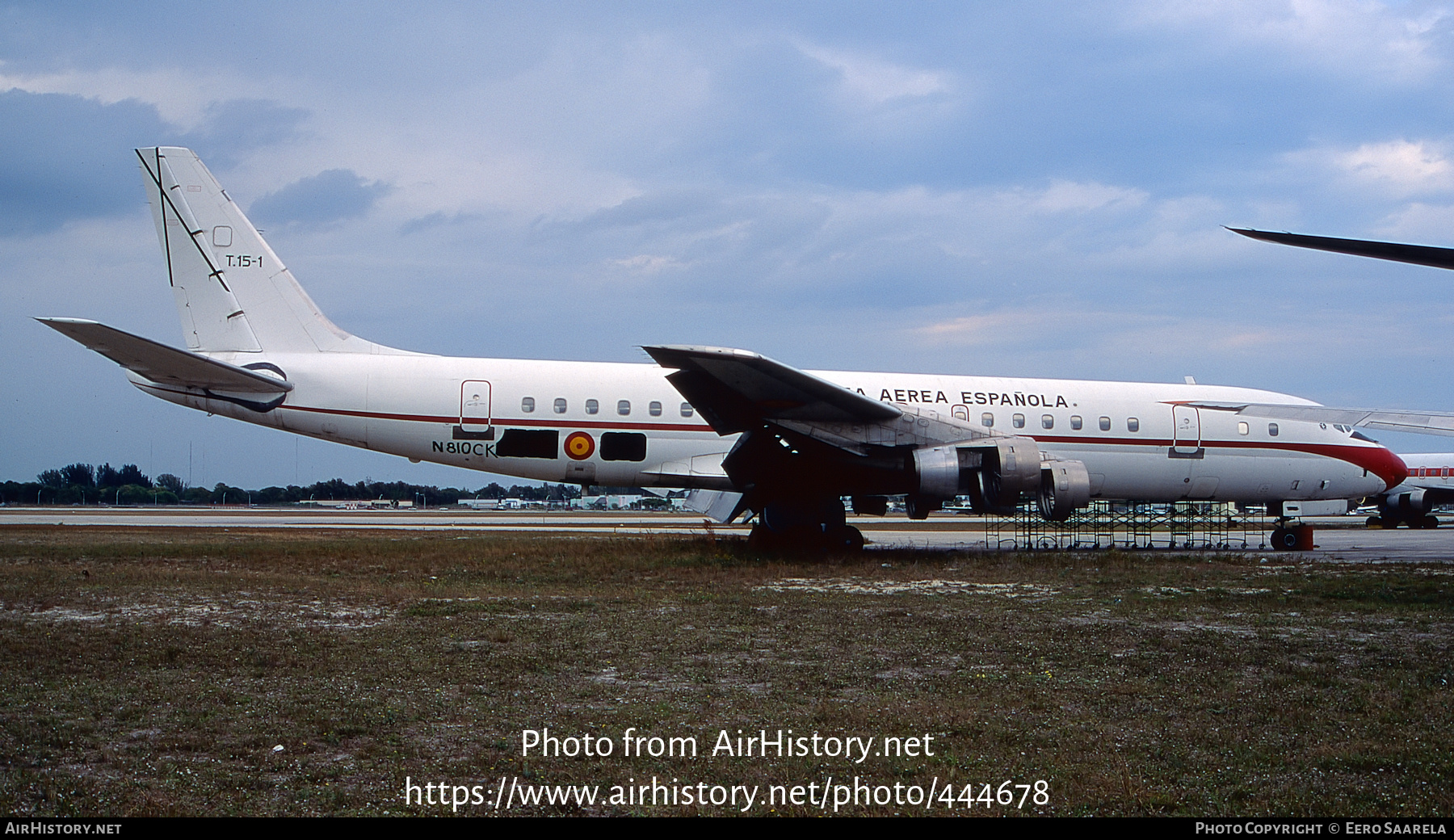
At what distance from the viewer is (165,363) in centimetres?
1394

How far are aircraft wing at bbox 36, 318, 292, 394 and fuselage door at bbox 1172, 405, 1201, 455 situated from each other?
1507 centimetres

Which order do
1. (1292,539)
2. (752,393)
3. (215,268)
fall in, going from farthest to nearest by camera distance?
(1292,539)
(215,268)
(752,393)

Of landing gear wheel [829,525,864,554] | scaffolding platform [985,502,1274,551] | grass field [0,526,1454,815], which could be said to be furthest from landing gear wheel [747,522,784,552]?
scaffolding platform [985,502,1274,551]

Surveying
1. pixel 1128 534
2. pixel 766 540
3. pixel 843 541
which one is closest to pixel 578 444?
pixel 766 540

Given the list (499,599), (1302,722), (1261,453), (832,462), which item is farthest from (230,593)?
(1261,453)

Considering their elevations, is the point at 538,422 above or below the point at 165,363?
below

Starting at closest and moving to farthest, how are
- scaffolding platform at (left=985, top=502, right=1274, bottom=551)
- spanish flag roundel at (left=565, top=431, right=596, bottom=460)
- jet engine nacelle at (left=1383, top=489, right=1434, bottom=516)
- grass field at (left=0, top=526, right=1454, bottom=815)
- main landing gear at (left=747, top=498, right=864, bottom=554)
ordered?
grass field at (left=0, top=526, right=1454, bottom=815) < main landing gear at (left=747, top=498, right=864, bottom=554) < spanish flag roundel at (left=565, top=431, right=596, bottom=460) < scaffolding platform at (left=985, top=502, right=1274, bottom=551) < jet engine nacelle at (left=1383, top=489, right=1434, bottom=516)

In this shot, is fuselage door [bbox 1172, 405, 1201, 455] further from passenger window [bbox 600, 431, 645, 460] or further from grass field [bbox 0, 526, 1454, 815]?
passenger window [bbox 600, 431, 645, 460]

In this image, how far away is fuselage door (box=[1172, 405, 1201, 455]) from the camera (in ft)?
57.2

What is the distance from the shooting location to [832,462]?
13938 millimetres

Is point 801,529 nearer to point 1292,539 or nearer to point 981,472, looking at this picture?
point 981,472

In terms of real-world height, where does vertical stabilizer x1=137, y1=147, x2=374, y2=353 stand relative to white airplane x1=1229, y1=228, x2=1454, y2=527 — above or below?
above

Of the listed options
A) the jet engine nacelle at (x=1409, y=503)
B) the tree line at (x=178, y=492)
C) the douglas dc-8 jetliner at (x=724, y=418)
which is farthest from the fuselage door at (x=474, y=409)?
the tree line at (x=178, y=492)

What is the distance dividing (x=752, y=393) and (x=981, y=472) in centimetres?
344
